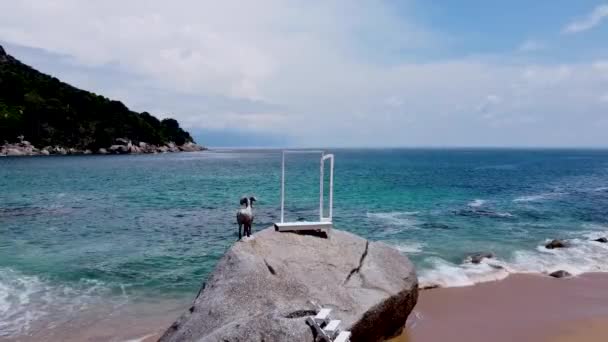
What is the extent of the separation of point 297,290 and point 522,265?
14610 mm

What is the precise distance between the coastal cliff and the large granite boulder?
116867 mm

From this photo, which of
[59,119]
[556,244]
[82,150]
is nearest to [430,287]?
[556,244]

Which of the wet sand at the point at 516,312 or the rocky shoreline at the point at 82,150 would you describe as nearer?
the wet sand at the point at 516,312

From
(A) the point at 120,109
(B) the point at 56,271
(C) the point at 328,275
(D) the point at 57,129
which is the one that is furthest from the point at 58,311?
(A) the point at 120,109

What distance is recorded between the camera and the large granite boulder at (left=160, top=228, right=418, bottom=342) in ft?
26.8

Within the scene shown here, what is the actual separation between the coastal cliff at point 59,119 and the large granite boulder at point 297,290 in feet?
383

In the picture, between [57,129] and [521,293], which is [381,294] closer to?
[521,293]

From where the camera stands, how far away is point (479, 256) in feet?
71.5

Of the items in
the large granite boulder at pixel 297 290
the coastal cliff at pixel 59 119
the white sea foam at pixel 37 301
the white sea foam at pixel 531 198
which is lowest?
the white sea foam at pixel 37 301

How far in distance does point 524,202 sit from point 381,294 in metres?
38.0

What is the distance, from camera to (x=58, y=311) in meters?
14.9

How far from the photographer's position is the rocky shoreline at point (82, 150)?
108 metres

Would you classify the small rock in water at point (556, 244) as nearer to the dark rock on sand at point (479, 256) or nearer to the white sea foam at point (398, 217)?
the dark rock on sand at point (479, 256)

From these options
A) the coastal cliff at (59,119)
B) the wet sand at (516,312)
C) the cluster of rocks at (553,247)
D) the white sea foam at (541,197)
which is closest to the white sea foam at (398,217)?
the cluster of rocks at (553,247)
